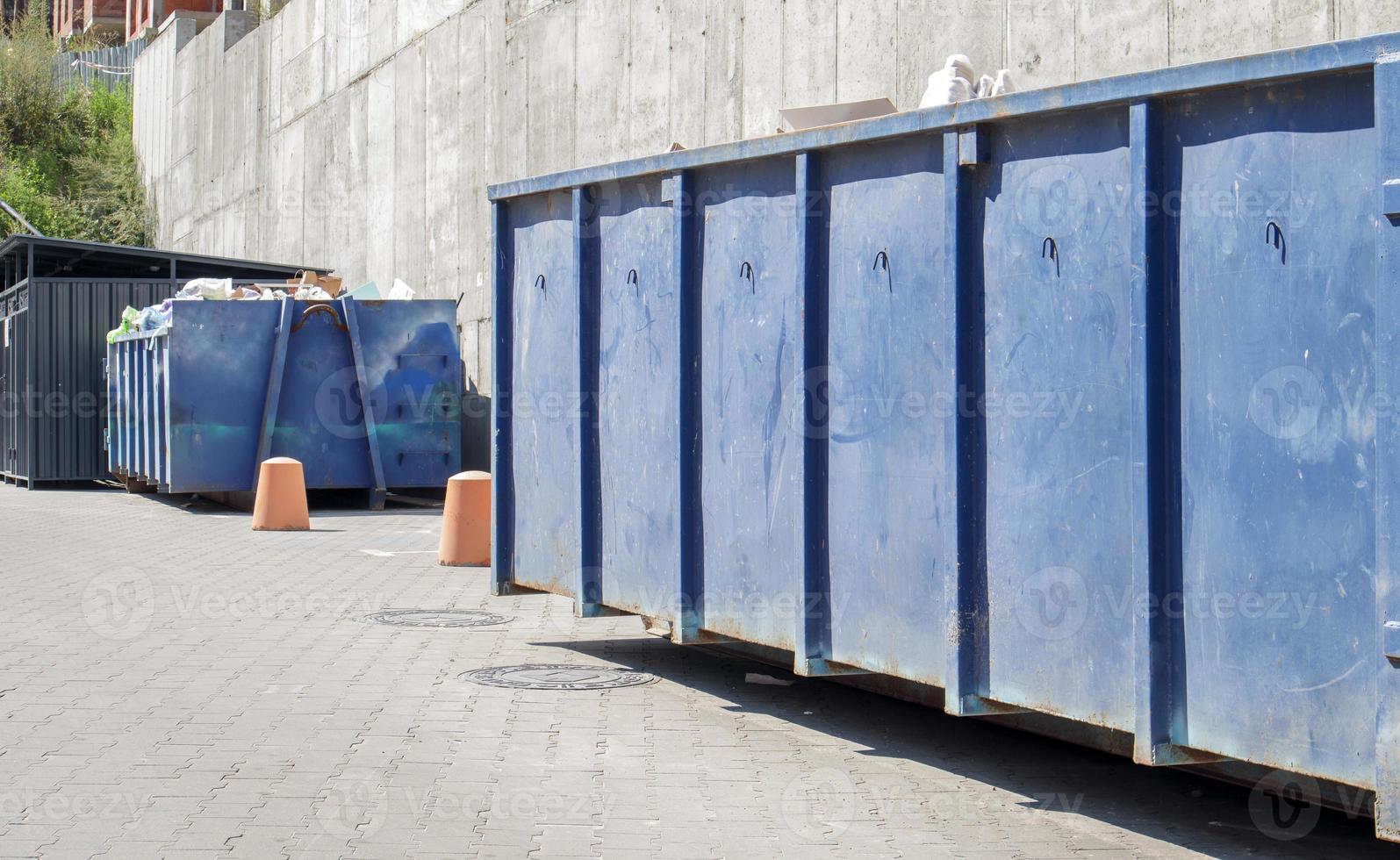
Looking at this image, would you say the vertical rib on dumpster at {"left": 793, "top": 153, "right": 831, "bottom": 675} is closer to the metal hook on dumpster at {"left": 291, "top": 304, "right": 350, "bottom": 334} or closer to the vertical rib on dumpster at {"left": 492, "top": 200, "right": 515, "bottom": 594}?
the vertical rib on dumpster at {"left": 492, "top": 200, "right": 515, "bottom": 594}

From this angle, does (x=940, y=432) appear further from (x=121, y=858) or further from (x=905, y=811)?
(x=121, y=858)

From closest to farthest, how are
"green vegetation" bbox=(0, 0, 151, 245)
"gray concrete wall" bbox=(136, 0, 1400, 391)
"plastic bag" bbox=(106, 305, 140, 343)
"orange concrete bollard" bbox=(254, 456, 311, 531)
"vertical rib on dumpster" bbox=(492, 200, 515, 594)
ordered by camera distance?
"vertical rib on dumpster" bbox=(492, 200, 515, 594), "gray concrete wall" bbox=(136, 0, 1400, 391), "orange concrete bollard" bbox=(254, 456, 311, 531), "plastic bag" bbox=(106, 305, 140, 343), "green vegetation" bbox=(0, 0, 151, 245)

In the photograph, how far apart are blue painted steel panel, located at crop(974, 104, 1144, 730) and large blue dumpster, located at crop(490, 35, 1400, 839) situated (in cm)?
1

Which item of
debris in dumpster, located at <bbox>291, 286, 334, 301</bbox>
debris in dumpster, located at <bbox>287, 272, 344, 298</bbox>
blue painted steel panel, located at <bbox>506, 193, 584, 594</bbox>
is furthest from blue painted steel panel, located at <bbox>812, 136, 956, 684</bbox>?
debris in dumpster, located at <bbox>287, 272, 344, 298</bbox>

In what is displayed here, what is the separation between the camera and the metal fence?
182 ft

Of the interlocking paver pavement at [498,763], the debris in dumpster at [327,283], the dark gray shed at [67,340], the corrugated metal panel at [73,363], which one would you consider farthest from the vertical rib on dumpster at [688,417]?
the corrugated metal panel at [73,363]

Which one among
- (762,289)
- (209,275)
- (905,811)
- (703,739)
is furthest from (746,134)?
(209,275)

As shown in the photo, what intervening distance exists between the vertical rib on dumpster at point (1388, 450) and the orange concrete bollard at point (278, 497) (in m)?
14.5

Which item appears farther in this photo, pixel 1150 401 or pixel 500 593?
pixel 500 593

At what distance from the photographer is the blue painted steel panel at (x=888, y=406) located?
21.1 feet

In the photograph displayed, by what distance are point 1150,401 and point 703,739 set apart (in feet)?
8.93

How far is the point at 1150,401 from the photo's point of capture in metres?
5.44

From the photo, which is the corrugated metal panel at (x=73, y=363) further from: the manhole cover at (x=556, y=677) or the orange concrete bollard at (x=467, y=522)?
the manhole cover at (x=556, y=677)

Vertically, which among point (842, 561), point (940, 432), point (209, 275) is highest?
point (209, 275)
